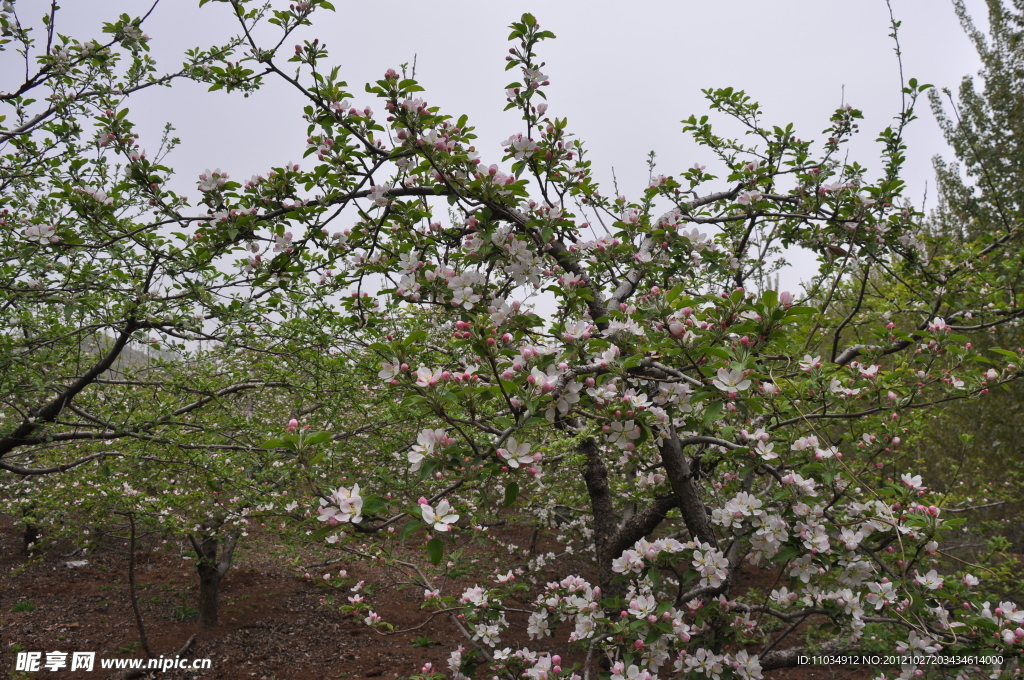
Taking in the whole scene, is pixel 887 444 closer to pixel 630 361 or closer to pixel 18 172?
pixel 630 361

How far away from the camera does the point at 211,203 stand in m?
2.04

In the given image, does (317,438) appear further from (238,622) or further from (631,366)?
(238,622)

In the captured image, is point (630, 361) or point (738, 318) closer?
point (630, 361)

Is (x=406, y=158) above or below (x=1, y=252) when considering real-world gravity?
below

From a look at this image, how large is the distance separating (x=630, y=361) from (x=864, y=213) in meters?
1.98

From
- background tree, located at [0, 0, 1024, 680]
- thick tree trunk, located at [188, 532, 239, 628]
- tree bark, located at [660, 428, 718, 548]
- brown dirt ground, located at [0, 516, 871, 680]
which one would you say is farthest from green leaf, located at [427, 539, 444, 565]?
thick tree trunk, located at [188, 532, 239, 628]

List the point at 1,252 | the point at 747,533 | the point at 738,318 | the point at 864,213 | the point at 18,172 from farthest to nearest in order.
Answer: the point at 18,172 < the point at 1,252 < the point at 864,213 < the point at 747,533 < the point at 738,318

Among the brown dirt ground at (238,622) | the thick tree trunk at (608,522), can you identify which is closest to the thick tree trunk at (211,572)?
the brown dirt ground at (238,622)

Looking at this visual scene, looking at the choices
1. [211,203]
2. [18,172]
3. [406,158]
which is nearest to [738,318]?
[406,158]

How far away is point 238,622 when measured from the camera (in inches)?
255

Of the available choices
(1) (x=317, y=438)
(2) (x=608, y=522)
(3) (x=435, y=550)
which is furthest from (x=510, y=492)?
(2) (x=608, y=522)

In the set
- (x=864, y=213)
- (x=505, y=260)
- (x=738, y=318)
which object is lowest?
(x=738, y=318)

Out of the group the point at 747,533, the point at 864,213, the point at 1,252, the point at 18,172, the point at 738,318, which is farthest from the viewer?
the point at 18,172

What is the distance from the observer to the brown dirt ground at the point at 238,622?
5.52 meters
